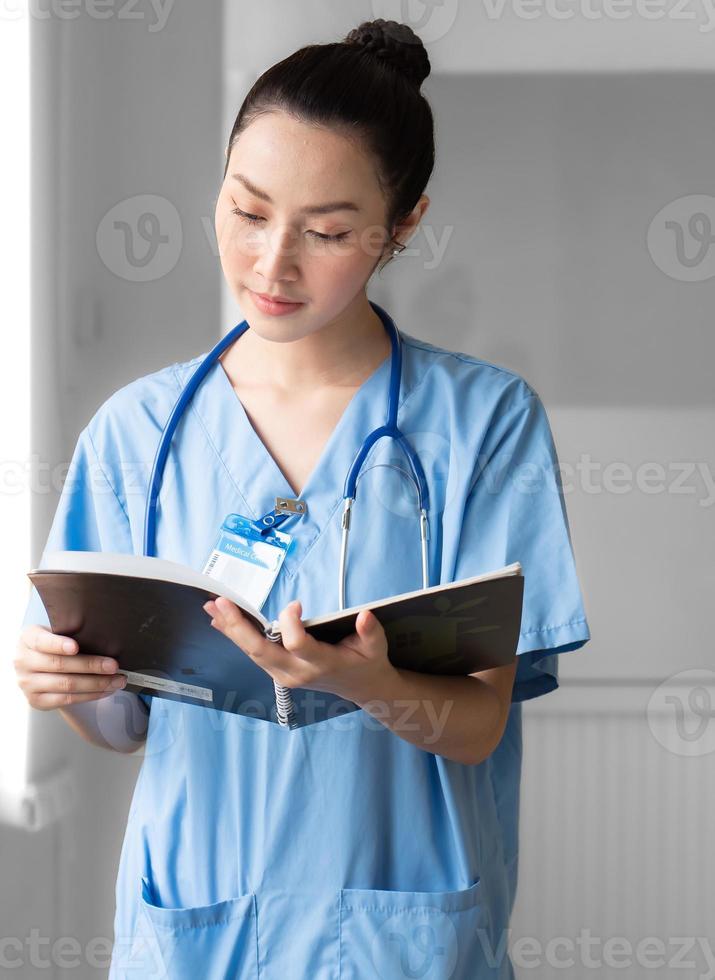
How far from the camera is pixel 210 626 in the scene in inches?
29.2

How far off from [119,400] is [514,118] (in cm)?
87

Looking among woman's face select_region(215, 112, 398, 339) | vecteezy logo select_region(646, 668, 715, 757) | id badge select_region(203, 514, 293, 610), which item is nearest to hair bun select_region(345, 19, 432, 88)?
woman's face select_region(215, 112, 398, 339)

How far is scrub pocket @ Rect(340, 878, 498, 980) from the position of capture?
34.8 inches

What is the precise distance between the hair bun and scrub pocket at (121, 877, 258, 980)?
737 millimetres

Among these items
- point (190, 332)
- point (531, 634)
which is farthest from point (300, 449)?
point (190, 332)

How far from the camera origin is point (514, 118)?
5.24 ft

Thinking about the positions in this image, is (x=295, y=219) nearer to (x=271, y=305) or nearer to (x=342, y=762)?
(x=271, y=305)

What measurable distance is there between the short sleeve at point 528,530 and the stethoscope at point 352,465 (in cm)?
4

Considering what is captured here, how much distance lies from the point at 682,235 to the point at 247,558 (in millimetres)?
994

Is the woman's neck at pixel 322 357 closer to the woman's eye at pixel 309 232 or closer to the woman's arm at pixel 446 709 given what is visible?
the woman's eye at pixel 309 232

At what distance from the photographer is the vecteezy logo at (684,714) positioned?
5.42 feet

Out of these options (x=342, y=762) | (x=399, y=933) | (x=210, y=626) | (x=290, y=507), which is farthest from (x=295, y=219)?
(x=399, y=933)

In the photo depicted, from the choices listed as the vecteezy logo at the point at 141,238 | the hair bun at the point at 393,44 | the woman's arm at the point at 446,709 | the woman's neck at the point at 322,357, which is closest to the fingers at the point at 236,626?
the woman's arm at the point at 446,709

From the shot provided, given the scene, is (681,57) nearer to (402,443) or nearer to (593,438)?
(593,438)
